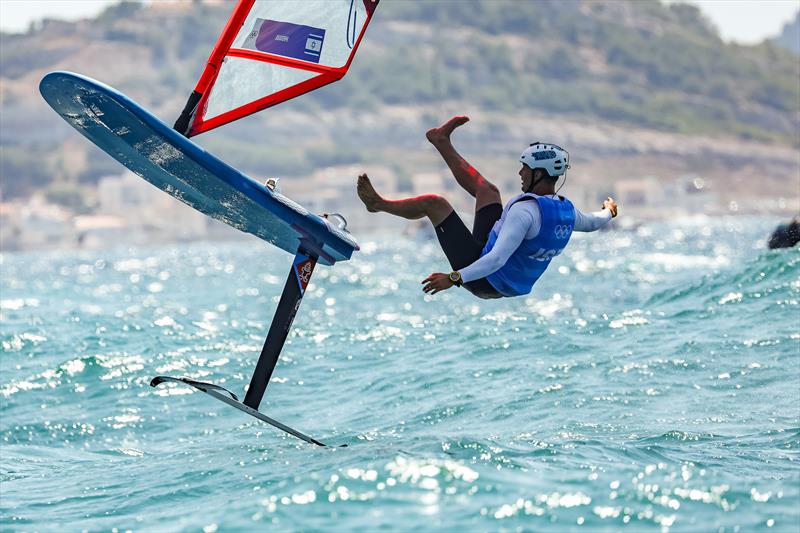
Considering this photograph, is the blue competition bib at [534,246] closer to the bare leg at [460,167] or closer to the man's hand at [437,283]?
the bare leg at [460,167]

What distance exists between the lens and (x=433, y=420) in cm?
892

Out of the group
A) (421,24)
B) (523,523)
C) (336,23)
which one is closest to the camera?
(523,523)

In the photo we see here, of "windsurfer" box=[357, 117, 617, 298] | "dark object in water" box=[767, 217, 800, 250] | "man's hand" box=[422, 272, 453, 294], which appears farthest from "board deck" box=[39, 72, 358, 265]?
"dark object in water" box=[767, 217, 800, 250]

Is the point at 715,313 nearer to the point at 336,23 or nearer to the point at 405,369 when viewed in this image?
the point at 405,369

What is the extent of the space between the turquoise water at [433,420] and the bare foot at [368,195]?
1.43 meters

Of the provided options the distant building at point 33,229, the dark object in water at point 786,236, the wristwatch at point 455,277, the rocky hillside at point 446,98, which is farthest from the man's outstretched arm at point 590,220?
the rocky hillside at point 446,98

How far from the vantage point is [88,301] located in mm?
27703

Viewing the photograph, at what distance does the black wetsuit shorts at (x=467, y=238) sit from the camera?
7211mm

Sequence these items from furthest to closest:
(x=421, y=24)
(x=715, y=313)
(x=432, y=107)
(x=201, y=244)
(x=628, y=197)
Result: (x=421, y=24)
(x=432, y=107)
(x=628, y=197)
(x=201, y=244)
(x=715, y=313)

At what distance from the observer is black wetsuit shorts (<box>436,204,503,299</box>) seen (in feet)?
23.7

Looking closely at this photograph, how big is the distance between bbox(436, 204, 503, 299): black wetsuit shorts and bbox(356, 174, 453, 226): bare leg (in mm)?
76

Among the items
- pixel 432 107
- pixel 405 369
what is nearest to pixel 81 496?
pixel 405 369

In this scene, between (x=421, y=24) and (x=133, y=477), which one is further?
(x=421, y=24)

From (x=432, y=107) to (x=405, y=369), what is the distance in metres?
163
